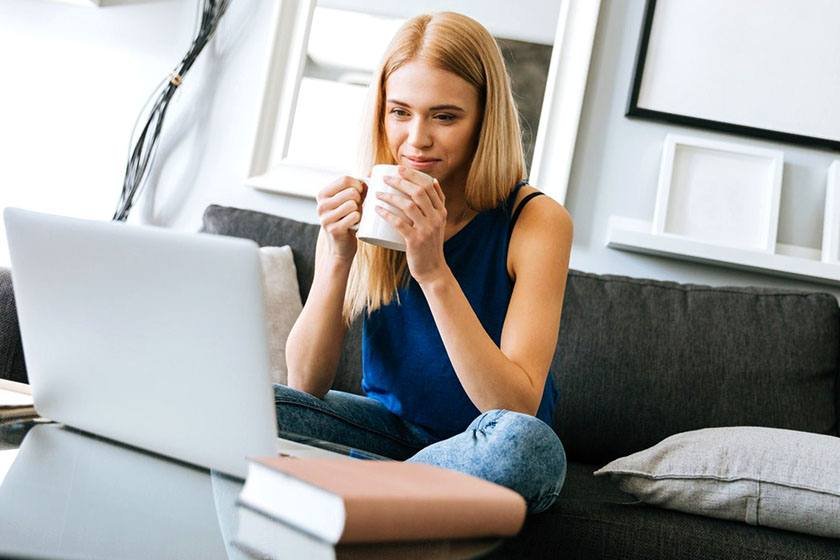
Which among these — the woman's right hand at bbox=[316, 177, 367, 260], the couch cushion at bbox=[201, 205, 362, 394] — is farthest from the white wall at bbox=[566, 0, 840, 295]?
the woman's right hand at bbox=[316, 177, 367, 260]

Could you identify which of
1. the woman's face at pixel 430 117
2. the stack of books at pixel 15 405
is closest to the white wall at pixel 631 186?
the woman's face at pixel 430 117

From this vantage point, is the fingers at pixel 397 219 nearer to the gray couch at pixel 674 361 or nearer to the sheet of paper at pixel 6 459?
the sheet of paper at pixel 6 459

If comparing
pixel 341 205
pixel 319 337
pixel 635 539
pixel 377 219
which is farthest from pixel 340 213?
pixel 635 539

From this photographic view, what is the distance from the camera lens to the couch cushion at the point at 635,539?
1.32m

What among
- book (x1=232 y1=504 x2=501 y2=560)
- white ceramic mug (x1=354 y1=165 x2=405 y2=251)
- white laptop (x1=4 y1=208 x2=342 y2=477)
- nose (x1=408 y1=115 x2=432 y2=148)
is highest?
nose (x1=408 y1=115 x2=432 y2=148)

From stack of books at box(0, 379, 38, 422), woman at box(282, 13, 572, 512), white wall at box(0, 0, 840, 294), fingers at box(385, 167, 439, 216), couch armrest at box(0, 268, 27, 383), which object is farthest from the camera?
white wall at box(0, 0, 840, 294)

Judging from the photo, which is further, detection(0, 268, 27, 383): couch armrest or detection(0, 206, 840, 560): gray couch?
detection(0, 206, 840, 560): gray couch

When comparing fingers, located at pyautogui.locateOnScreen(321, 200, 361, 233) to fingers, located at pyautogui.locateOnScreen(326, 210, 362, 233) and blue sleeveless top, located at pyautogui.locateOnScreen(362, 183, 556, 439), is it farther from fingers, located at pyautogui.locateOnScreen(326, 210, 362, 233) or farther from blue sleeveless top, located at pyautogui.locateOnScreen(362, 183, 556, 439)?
blue sleeveless top, located at pyautogui.locateOnScreen(362, 183, 556, 439)

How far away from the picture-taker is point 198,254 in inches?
31.5

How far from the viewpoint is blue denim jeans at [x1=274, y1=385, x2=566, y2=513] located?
1.07 meters

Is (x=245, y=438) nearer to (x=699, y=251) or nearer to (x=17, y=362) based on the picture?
(x=17, y=362)

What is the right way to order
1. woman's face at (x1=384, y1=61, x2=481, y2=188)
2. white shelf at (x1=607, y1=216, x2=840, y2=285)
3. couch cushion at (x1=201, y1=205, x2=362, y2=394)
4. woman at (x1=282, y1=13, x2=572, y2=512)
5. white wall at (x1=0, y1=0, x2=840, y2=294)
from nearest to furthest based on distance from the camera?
woman at (x1=282, y1=13, x2=572, y2=512) < woman's face at (x1=384, y1=61, x2=481, y2=188) < couch cushion at (x1=201, y1=205, x2=362, y2=394) < white shelf at (x1=607, y1=216, x2=840, y2=285) < white wall at (x1=0, y1=0, x2=840, y2=294)

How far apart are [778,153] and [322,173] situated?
109 cm

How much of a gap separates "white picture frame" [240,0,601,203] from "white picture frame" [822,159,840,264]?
0.61 m
